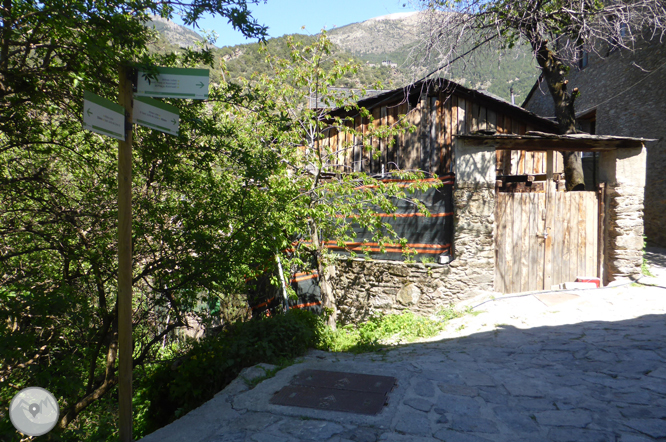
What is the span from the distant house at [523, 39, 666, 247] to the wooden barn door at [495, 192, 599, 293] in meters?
5.02

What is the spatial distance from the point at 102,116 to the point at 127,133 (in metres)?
0.23

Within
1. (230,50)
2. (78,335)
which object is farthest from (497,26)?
(230,50)

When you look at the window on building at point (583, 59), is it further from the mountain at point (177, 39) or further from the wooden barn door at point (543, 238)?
the mountain at point (177, 39)

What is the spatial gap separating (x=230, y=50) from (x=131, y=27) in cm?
4322

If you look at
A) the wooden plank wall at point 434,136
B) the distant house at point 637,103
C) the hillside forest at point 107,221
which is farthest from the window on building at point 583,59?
the hillside forest at point 107,221

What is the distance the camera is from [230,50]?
136 ft

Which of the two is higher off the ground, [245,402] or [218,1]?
[218,1]

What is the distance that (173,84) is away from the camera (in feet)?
8.83

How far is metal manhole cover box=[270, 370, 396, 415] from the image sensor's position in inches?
114

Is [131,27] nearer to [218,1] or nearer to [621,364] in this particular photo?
[218,1]

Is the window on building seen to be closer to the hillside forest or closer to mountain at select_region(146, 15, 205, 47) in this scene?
mountain at select_region(146, 15, 205, 47)

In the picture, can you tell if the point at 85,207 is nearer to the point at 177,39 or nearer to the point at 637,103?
the point at 637,103

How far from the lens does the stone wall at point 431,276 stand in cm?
620

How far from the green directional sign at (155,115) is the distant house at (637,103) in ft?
32.6
